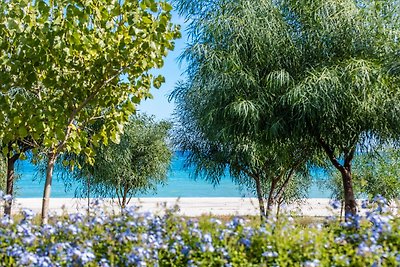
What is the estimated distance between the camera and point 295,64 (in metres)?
11.9

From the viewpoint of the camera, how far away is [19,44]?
735 centimetres

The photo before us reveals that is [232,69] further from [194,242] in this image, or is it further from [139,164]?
[139,164]

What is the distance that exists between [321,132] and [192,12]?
4.33 meters

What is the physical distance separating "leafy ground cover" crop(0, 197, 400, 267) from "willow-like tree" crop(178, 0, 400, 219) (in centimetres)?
627

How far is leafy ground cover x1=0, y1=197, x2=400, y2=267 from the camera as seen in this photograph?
13.8 feet

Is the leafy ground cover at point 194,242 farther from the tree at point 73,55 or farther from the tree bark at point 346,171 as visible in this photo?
the tree bark at point 346,171

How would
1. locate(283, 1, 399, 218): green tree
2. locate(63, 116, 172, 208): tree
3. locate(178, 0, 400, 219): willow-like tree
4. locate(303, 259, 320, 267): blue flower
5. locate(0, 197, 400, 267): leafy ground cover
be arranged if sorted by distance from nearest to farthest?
locate(303, 259, 320, 267): blue flower, locate(0, 197, 400, 267): leafy ground cover, locate(283, 1, 399, 218): green tree, locate(178, 0, 400, 219): willow-like tree, locate(63, 116, 172, 208): tree

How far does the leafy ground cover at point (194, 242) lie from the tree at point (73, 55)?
89.0 inches

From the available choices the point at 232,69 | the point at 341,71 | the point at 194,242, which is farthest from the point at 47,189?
the point at 341,71

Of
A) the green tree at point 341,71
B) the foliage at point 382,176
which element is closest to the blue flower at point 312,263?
the green tree at point 341,71

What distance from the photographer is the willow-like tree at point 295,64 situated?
11.2 m

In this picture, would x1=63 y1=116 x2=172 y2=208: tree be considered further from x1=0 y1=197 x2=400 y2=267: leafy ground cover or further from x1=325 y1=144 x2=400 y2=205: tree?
x1=0 y1=197 x2=400 y2=267: leafy ground cover

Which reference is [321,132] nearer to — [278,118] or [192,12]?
[278,118]

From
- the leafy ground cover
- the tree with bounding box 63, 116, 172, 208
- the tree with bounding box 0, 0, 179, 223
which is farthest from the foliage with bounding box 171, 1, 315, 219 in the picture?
the tree with bounding box 63, 116, 172, 208
